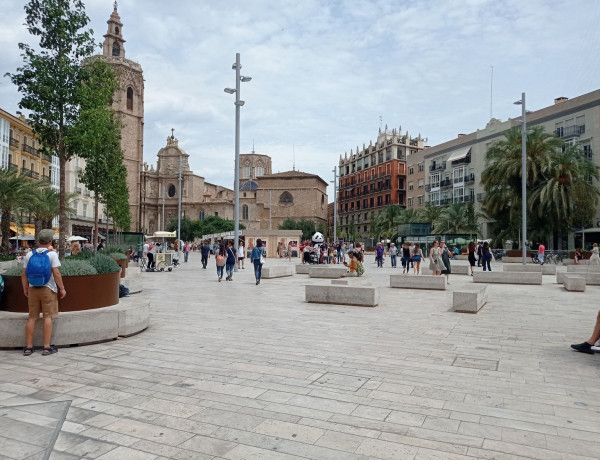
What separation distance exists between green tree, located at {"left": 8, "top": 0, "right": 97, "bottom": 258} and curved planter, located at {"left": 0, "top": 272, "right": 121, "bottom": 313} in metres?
6.02

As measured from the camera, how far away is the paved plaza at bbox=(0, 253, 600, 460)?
3139 millimetres

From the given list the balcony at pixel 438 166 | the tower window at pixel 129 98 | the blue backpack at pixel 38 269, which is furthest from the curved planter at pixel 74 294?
the tower window at pixel 129 98

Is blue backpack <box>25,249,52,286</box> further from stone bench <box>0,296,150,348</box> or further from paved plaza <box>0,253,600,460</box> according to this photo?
paved plaza <box>0,253,600,460</box>

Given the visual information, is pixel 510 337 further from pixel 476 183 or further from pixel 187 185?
pixel 187 185

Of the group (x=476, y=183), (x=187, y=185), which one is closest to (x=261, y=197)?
(x=187, y=185)

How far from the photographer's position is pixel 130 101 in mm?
75750

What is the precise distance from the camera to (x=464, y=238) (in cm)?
4409

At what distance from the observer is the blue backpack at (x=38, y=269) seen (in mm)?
5555

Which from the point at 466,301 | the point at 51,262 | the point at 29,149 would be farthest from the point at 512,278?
the point at 29,149

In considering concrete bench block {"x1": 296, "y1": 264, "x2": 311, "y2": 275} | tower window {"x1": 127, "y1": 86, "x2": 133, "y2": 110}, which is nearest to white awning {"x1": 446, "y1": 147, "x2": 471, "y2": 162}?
concrete bench block {"x1": 296, "y1": 264, "x2": 311, "y2": 275}

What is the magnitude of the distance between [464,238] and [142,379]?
42861 mm

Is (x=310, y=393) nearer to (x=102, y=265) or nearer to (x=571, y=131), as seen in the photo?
(x=102, y=265)

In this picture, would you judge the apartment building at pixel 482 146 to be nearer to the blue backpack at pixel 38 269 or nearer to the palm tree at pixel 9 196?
the palm tree at pixel 9 196

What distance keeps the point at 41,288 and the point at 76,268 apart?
769mm
